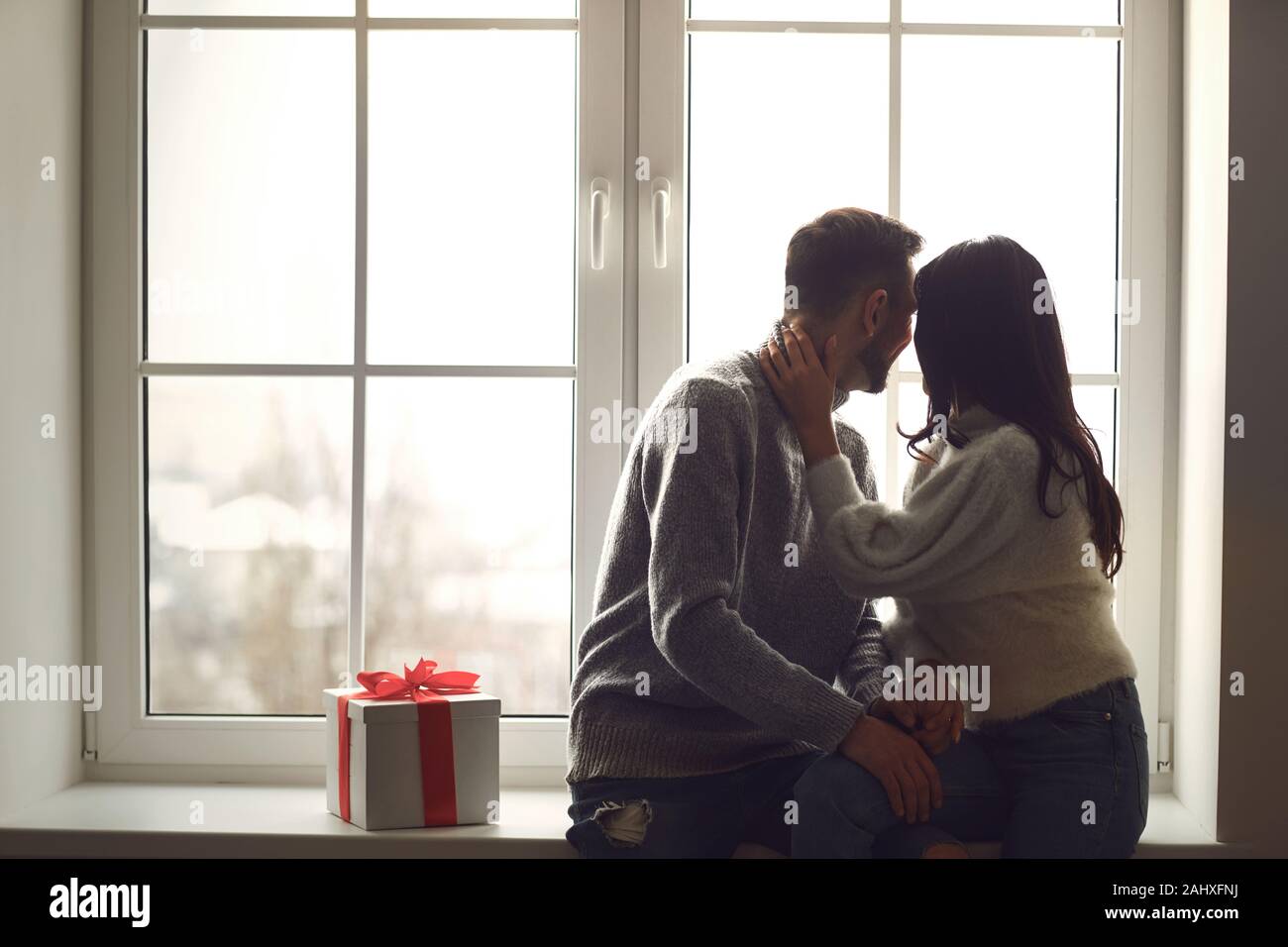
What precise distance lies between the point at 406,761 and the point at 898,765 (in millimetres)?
629

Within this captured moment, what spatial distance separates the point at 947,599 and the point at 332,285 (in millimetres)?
1005

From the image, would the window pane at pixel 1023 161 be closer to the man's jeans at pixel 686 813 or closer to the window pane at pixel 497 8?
the window pane at pixel 497 8

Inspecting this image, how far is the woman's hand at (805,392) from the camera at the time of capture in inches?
57.3

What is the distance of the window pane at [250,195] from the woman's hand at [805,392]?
688mm

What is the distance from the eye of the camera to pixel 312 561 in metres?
1.81

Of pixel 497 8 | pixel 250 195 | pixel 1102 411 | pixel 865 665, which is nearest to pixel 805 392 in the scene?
pixel 865 665

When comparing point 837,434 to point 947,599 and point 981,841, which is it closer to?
point 947,599

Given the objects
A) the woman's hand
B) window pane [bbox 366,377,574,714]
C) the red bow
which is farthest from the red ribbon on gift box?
the woman's hand

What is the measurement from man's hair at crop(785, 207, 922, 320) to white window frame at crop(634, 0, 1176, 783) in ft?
0.92

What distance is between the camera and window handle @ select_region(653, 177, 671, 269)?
174 centimetres

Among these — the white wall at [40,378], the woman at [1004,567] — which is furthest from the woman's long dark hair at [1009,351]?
the white wall at [40,378]
